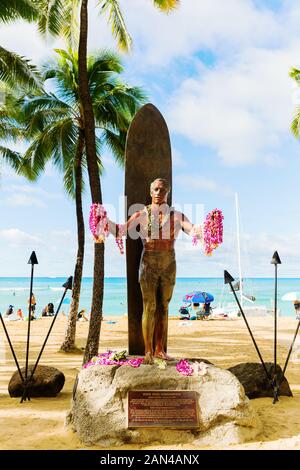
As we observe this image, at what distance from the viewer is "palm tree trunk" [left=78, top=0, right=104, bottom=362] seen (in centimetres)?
901

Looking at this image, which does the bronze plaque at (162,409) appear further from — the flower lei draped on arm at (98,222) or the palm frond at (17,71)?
the palm frond at (17,71)

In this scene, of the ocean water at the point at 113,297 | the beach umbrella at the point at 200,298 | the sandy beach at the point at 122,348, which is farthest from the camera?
the ocean water at the point at 113,297

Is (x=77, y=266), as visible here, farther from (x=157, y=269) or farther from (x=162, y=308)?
(x=157, y=269)

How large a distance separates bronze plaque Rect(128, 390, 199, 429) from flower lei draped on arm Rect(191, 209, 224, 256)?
5.30ft

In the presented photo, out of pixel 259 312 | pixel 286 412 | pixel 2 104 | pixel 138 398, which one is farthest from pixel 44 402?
pixel 259 312

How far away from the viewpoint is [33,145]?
1328 centimetres

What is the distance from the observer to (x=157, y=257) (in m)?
5.13

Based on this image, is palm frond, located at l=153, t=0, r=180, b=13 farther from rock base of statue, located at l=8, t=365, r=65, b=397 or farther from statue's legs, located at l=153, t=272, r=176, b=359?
rock base of statue, located at l=8, t=365, r=65, b=397

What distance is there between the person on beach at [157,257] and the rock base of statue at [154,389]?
1.19 feet

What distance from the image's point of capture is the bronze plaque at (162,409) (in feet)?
15.0

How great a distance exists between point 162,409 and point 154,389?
22 centimetres

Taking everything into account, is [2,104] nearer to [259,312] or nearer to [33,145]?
[33,145]

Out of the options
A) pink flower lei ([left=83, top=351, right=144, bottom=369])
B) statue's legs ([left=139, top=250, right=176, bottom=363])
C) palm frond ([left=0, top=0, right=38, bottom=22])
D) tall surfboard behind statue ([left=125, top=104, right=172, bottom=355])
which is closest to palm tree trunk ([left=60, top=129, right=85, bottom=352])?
palm frond ([left=0, top=0, right=38, bottom=22])

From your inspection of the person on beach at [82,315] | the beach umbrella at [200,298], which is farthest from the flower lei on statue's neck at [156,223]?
the beach umbrella at [200,298]
